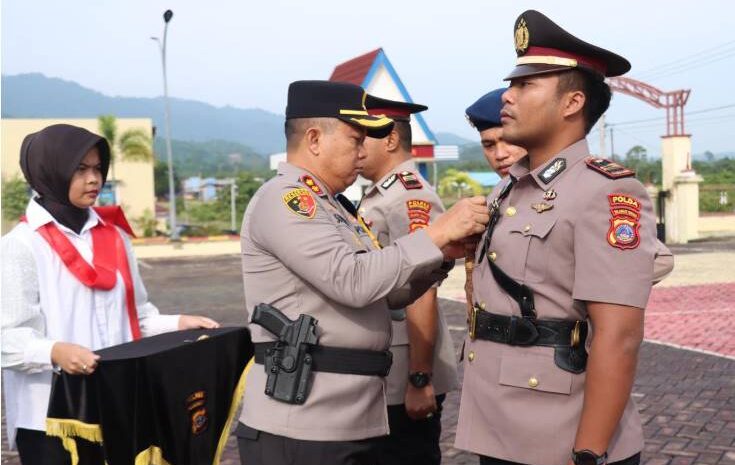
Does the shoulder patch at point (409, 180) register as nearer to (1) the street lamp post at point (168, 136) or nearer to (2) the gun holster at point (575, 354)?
(2) the gun holster at point (575, 354)

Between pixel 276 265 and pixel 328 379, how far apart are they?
1.24ft

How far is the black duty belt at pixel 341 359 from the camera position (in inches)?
99.0

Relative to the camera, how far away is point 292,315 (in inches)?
99.5

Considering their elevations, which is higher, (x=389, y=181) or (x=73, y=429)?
(x=389, y=181)

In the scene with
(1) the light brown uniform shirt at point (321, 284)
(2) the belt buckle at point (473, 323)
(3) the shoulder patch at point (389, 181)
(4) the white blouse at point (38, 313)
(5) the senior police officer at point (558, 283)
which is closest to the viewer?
(5) the senior police officer at point (558, 283)

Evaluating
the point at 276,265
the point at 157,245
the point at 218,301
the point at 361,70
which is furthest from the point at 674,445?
the point at 157,245

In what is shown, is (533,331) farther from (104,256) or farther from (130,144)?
(130,144)

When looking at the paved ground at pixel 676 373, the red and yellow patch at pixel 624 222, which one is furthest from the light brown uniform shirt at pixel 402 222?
the paved ground at pixel 676 373

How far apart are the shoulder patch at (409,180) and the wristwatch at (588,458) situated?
1.71 m

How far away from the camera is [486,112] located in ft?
12.2

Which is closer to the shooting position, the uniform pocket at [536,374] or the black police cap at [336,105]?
the uniform pocket at [536,374]

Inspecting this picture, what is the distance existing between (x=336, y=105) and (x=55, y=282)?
132 cm

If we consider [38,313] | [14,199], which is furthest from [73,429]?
[14,199]

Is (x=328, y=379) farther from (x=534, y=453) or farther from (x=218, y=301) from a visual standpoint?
(x=218, y=301)
